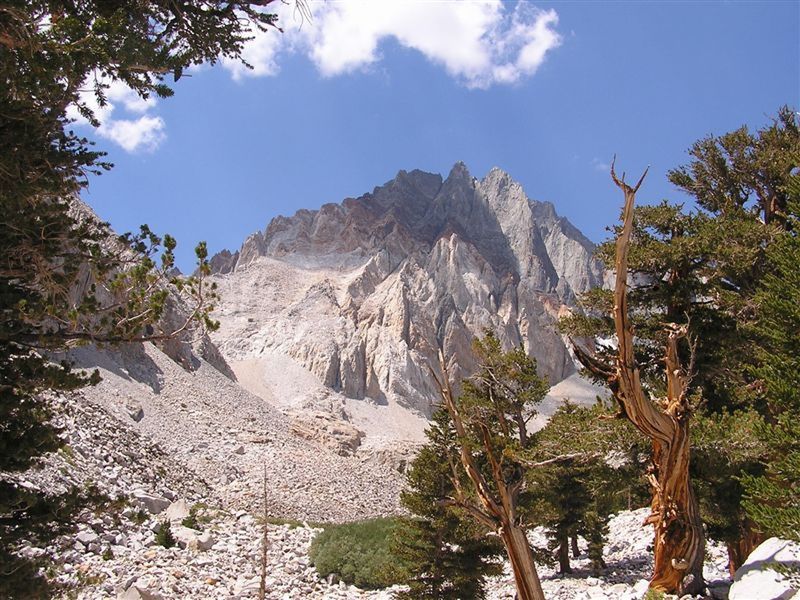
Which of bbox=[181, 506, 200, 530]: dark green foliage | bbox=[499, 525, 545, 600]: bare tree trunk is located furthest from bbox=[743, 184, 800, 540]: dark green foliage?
bbox=[181, 506, 200, 530]: dark green foliage

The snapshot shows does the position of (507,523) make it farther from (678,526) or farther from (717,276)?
(717,276)

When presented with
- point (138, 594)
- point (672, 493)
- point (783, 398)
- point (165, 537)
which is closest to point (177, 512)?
point (165, 537)

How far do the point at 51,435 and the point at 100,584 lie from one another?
11.3m

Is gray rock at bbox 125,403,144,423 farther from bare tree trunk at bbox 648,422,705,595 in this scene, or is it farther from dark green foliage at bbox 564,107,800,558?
bare tree trunk at bbox 648,422,705,595

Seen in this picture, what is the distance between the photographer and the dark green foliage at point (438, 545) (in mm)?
18109

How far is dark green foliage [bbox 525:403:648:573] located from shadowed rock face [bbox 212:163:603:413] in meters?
63.1

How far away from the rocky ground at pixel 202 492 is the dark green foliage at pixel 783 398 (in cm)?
337

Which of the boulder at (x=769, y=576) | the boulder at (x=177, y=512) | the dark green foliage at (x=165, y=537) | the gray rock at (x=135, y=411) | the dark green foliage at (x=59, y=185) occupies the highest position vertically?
the gray rock at (x=135, y=411)

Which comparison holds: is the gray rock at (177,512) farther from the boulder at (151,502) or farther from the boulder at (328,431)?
the boulder at (328,431)

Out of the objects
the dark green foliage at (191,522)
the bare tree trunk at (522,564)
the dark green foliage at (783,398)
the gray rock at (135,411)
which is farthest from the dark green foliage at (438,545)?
the gray rock at (135,411)

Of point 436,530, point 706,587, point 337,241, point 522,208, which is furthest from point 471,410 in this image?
point 522,208

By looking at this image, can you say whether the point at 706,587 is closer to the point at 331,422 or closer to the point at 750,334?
the point at 750,334

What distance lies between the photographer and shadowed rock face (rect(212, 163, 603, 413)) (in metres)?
104

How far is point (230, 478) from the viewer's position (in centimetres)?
4262
